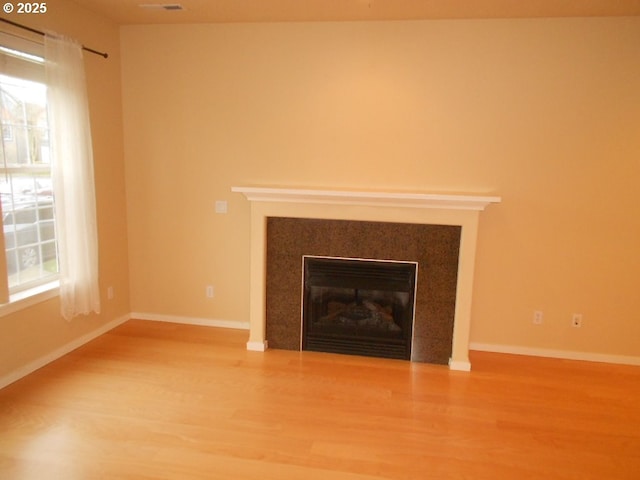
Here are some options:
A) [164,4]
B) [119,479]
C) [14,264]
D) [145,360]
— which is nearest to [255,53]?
[164,4]

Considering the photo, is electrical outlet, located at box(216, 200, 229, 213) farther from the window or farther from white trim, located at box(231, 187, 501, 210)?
the window

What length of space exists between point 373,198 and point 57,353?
260 cm

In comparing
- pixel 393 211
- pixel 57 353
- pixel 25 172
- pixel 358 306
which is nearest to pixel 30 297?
pixel 57 353

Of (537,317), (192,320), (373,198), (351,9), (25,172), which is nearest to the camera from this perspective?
(25,172)

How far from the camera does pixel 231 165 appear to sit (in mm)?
3547

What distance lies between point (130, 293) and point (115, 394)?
4.61 ft

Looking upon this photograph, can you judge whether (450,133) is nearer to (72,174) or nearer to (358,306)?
(358,306)

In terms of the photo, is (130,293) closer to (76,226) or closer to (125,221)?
(125,221)

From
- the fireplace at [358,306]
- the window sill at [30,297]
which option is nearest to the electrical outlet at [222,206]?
the fireplace at [358,306]

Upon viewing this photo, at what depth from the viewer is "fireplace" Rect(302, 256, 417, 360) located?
10.8 ft

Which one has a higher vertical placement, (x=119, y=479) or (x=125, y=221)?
(x=125, y=221)

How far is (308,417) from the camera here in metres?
2.50

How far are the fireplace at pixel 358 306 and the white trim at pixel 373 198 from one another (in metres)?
0.47

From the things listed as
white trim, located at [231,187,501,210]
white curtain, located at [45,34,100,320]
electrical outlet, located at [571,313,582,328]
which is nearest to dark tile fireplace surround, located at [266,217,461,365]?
white trim, located at [231,187,501,210]
